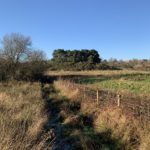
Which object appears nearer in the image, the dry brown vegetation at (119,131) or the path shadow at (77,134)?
the dry brown vegetation at (119,131)

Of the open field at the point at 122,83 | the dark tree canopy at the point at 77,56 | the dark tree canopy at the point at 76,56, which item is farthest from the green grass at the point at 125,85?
the dark tree canopy at the point at 77,56

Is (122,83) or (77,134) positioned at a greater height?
(122,83)

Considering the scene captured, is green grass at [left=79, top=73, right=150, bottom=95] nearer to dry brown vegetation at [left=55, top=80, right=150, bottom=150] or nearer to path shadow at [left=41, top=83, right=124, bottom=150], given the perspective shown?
path shadow at [left=41, top=83, right=124, bottom=150]

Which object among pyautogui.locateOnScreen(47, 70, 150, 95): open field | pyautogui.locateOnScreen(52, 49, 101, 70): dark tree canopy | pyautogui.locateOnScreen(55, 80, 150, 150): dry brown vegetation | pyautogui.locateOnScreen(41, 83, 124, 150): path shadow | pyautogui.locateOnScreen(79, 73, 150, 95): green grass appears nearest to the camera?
pyautogui.locateOnScreen(55, 80, 150, 150): dry brown vegetation

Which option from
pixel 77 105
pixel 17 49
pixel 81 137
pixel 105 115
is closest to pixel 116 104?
pixel 105 115

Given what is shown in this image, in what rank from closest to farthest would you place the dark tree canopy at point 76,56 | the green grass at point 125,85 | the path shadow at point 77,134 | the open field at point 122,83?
1. the path shadow at point 77,134
2. the green grass at point 125,85
3. the open field at point 122,83
4. the dark tree canopy at point 76,56

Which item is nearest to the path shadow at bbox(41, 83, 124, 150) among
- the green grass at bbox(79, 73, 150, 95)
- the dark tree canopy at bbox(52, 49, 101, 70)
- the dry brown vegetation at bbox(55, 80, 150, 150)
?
the dry brown vegetation at bbox(55, 80, 150, 150)

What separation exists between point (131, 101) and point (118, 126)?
6.14ft

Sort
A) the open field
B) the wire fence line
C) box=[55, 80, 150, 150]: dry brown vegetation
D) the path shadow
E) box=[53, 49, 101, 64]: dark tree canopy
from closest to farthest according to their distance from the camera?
1. box=[55, 80, 150, 150]: dry brown vegetation
2. the path shadow
3. the wire fence line
4. the open field
5. box=[53, 49, 101, 64]: dark tree canopy

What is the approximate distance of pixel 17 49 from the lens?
5256 cm

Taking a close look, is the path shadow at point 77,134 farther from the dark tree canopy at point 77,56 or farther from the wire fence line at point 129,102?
the dark tree canopy at point 77,56

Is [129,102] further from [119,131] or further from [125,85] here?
[125,85]

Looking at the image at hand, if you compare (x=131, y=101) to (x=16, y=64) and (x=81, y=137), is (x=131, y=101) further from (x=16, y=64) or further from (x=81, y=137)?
(x=16, y=64)

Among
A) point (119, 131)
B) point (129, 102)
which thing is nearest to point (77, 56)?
point (129, 102)
